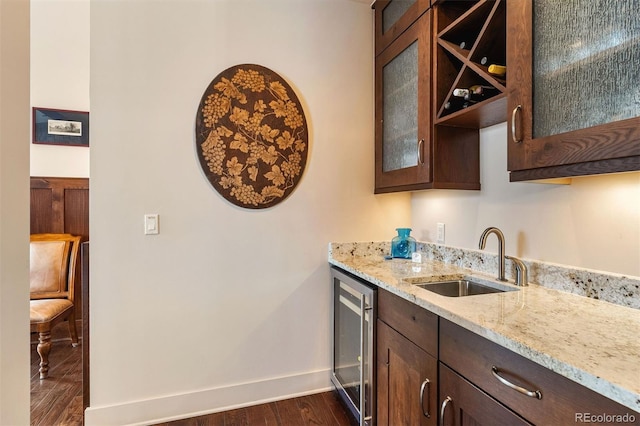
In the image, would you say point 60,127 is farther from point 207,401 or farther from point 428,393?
point 428,393

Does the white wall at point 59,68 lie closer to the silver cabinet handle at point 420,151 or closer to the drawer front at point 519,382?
the silver cabinet handle at point 420,151

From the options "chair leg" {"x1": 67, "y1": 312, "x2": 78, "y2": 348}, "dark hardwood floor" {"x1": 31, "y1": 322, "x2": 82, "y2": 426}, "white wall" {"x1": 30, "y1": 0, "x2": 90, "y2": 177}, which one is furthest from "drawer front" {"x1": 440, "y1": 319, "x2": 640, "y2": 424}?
"white wall" {"x1": 30, "y1": 0, "x2": 90, "y2": 177}

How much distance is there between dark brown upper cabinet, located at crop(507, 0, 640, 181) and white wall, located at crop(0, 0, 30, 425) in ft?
4.71

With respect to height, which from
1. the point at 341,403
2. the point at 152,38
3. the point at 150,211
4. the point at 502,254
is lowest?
the point at 341,403

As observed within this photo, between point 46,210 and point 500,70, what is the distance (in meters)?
3.62

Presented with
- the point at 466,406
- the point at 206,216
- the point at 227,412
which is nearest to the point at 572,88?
the point at 466,406

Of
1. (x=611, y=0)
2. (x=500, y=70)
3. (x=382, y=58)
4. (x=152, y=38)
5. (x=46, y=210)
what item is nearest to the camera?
(x=611, y=0)

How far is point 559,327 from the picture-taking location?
912mm

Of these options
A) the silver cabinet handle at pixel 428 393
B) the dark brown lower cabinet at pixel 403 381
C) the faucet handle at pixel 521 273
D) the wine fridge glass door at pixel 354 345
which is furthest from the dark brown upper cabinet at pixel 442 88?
the silver cabinet handle at pixel 428 393

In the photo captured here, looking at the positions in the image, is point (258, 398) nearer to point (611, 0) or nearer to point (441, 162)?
point (441, 162)

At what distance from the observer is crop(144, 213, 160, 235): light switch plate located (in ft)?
5.98

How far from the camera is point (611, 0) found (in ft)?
2.98

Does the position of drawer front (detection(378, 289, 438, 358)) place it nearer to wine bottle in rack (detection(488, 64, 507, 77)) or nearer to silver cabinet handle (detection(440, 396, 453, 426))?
silver cabinet handle (detection(440, 396, 453, 426))

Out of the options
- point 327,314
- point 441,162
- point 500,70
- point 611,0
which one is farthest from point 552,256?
point 327,314
